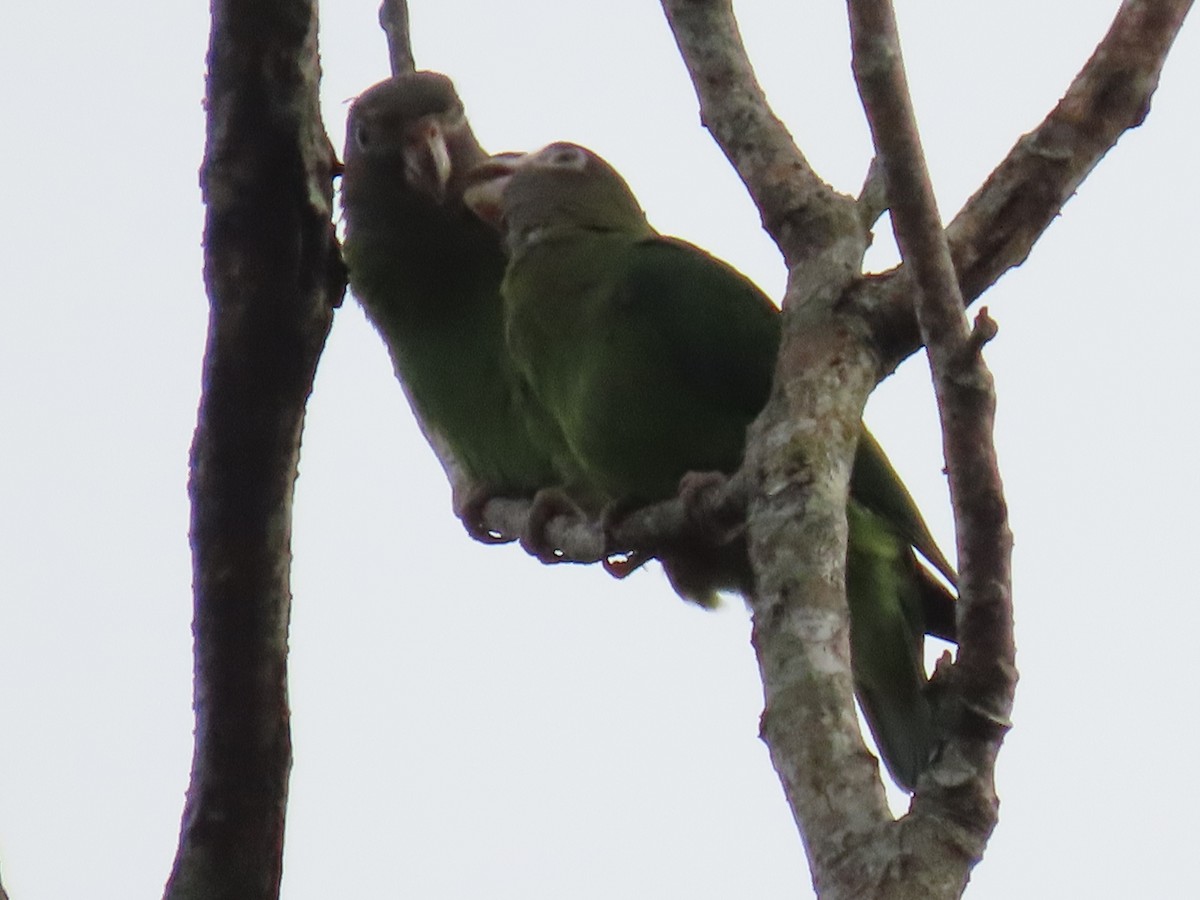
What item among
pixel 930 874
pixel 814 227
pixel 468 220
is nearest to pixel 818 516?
pixel 930 874

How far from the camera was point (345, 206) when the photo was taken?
583 cm

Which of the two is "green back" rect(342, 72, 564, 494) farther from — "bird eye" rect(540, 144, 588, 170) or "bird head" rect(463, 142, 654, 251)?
"bird eye" rect(540, 144, 588, 170)

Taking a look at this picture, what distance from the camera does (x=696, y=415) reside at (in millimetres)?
4371

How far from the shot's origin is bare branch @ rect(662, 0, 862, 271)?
3396mm

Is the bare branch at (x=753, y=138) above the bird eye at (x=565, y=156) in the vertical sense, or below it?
below

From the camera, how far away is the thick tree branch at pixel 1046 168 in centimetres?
314

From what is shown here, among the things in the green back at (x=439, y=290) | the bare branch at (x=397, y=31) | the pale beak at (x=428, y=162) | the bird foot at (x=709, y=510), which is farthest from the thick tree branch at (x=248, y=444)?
the pale beak at (x=428, y=162)

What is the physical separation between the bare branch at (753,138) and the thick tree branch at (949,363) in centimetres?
65

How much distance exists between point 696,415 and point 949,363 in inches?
70.4

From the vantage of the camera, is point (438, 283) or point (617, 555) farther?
point (438, 283)

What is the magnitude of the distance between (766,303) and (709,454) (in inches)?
19.0

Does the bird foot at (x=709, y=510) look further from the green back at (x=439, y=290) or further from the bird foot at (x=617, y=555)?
the green back at (x=439, y=290)

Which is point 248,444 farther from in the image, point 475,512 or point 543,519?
point 475,512

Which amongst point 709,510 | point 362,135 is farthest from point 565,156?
point 709,510
